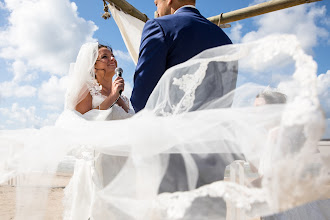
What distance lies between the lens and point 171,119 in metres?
1.34

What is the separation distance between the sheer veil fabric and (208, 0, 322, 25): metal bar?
2.51 m

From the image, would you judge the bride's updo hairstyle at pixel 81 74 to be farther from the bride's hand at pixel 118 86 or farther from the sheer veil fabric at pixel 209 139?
the sheer veil fabric at pixel 209 139

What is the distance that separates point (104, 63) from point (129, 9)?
124 cm

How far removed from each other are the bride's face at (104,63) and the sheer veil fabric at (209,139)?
72.7 inches

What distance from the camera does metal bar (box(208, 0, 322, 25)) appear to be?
11.4ft

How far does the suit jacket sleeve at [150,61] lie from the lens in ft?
5.81

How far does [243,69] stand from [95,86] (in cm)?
215

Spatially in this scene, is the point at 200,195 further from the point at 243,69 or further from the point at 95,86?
the point at 95,86

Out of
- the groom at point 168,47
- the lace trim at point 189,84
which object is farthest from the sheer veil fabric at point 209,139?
the groom at point 168,47

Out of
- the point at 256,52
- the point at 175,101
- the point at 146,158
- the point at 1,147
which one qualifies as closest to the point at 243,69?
the point at 256,52

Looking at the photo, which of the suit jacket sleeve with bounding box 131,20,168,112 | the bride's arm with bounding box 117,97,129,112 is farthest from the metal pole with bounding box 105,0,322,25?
the suit jacket sleeve with bounding box 131,20,168,112

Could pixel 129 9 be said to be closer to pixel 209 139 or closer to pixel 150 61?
pixel 150 61

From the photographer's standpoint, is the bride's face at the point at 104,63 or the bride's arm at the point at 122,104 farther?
the bride's face at the point at 104,63

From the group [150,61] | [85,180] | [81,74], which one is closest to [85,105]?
[81,74]
